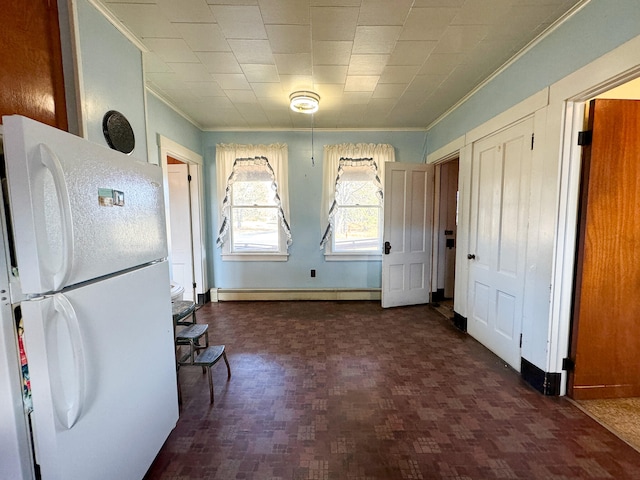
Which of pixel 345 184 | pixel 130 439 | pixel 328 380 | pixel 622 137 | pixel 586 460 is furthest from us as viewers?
pixel 345 184

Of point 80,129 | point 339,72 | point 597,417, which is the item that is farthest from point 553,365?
point 80,129

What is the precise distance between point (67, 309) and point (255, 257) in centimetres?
340

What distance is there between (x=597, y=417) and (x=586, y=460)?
489 millimetres

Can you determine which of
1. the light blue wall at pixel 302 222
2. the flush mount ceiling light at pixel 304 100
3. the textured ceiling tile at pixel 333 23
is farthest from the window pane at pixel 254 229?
the textured ceiling tile at pixel 333 23

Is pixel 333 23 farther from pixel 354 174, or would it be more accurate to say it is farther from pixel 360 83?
pixel 354 174

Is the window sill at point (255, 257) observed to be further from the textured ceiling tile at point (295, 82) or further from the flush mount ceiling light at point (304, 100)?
the textured ceiling tile at point (295, 82)

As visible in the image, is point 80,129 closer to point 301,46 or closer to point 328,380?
point 301,46

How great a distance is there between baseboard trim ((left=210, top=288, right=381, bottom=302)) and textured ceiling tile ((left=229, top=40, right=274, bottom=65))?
10.0 ft

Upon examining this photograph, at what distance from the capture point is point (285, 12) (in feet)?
5.88

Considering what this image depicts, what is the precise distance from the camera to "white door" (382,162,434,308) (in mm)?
3838

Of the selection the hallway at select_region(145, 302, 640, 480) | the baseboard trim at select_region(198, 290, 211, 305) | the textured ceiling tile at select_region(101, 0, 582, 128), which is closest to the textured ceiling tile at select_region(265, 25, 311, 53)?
the textured ceiling tile at select_region(101, 0, 582, 128)

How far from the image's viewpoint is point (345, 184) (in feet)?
13.8

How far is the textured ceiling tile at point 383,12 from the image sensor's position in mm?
1726

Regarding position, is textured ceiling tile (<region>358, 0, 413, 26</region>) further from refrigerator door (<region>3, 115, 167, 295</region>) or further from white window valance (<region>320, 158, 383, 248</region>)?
white window valance (<region>320, 158, 383, 248</region>)
